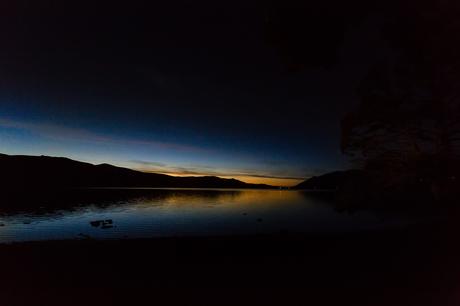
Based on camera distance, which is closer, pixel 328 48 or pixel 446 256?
pixel 328 48

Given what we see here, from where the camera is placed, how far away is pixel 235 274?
27.3ft

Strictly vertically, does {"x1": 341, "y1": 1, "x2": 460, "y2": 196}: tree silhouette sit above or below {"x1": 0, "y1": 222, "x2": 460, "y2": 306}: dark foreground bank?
above

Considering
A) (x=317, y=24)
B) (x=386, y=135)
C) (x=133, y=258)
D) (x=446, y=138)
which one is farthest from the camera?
(x=133, y=258)

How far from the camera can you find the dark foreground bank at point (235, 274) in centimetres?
643

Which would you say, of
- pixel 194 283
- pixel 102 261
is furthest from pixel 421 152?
pixel 102 261

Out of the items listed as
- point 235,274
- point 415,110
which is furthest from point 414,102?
point 235,274

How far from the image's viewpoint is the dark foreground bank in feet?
21.1

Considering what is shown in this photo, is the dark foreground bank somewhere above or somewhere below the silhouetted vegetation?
below

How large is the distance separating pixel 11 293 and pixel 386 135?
392 inches

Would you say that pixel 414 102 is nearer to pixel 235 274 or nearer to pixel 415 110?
pixel 415 110

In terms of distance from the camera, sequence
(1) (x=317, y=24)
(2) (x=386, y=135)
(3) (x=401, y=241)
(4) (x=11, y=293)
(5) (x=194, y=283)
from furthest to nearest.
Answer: (3) (x=401, y=241), (2) (x=386, y=135), (1) (x=317, y=24), (5) (x=194, y=283), (4) (x=11, y=293)

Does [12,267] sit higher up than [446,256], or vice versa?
[446,256]

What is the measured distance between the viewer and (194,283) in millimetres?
7570

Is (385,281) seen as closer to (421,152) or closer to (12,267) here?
(421,152)
